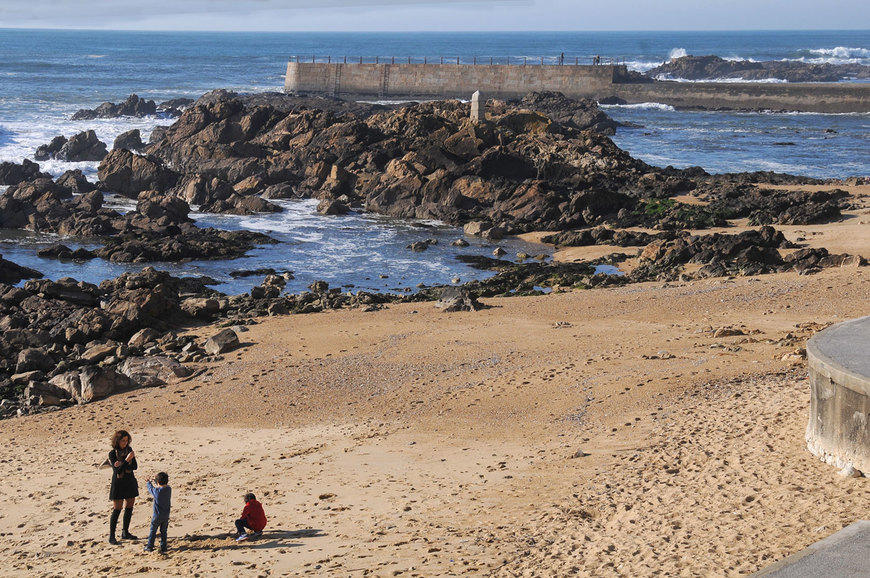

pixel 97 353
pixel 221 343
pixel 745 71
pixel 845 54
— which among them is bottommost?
pixel 97 353

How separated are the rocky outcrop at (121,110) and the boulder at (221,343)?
4834 centimetres

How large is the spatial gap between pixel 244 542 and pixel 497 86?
6548cm

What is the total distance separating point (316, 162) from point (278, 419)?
26.9m

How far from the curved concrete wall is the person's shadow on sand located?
16.9 ft

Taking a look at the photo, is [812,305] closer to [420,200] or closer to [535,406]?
[535,406]

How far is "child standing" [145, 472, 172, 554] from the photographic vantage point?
9680mm

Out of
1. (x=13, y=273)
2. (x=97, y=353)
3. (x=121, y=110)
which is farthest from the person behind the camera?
(x=121, y=110)

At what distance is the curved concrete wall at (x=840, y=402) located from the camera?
9984 mm

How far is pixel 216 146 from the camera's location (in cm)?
4266

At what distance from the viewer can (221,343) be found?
18.0 meters

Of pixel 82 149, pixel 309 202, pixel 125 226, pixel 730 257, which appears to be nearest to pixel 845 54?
pixel 82 149

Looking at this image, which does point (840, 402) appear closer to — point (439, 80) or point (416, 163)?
point (416, 163)

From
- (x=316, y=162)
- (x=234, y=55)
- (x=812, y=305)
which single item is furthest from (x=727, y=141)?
(x=234, y=55)

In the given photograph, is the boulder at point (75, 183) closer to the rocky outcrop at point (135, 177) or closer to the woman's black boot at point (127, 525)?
the rocky outcrop at point (135, 177)
